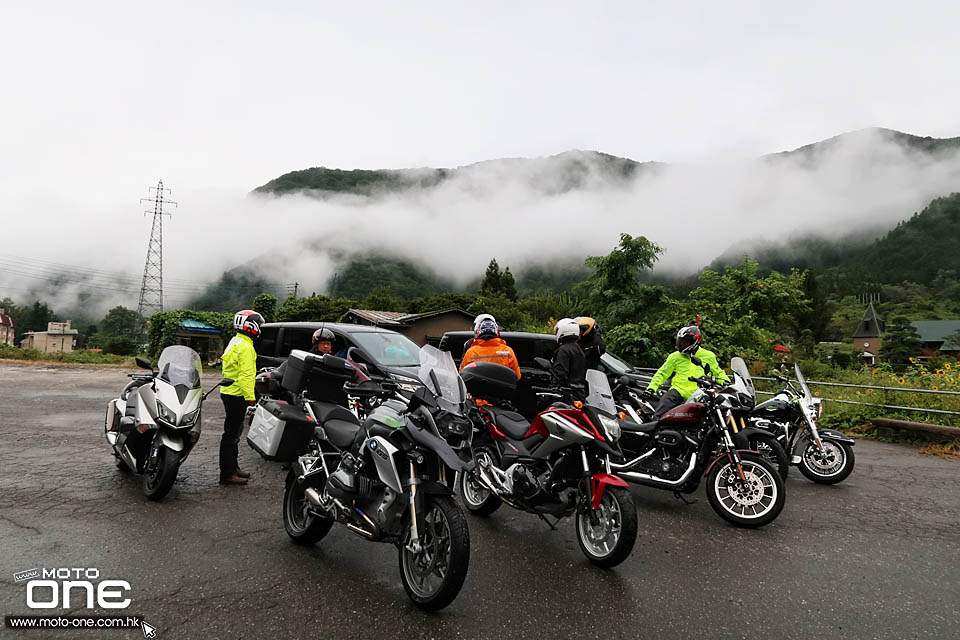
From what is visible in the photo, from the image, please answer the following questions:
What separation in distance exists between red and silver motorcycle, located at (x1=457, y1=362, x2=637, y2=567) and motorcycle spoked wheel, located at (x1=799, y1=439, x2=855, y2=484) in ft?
12.3

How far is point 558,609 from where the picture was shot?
3.29 m

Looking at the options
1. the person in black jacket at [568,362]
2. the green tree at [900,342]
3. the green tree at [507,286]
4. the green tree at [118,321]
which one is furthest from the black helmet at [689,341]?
the green tree at [118,321]

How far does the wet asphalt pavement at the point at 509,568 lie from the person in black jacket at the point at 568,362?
1.40 meters

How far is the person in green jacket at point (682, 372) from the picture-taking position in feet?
20.2

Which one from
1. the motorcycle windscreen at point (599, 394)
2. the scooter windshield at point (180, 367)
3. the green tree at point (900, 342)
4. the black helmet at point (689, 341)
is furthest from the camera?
the green tree at point (900, 342)

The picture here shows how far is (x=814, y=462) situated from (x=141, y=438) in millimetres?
7223

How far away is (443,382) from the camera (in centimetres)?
376

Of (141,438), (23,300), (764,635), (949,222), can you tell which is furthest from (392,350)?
(23,300)

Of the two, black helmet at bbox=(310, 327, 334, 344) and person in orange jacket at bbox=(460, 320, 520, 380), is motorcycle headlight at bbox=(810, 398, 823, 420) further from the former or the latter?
black helmet at bbox=(310, 327, 334, 344)

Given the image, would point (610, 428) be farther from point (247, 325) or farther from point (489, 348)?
point (247, 325)

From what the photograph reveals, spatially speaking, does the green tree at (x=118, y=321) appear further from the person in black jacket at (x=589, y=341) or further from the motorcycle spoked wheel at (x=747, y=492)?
the motorcycle spoked wheel at (x=747, y=492)

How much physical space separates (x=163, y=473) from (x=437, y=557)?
3.11 m

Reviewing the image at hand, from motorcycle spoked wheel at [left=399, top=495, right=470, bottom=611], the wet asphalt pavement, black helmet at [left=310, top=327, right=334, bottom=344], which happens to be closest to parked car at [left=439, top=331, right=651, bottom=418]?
black helmet at [left=310, top=327, right=334, bottom=344]

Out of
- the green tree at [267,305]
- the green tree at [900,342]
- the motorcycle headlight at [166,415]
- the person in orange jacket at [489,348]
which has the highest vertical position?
the person in orange jacket at [489,348]
